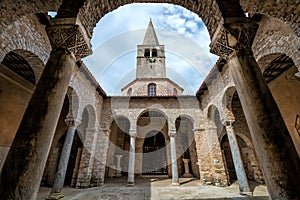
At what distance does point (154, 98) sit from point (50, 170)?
8.16 metres

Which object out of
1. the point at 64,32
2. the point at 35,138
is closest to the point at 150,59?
the point at 64,32

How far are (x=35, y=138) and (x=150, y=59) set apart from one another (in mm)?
21091

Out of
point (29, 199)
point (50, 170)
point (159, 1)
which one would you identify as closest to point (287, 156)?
point (29, 199)

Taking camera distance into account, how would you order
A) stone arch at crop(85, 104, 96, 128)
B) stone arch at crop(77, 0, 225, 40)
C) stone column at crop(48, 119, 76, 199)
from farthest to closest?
1. stone arch at crop(85, 104, 96, 128)
2. stone column at crop(48, 119, 76, 199)
3. stone arch at crop(77, 0, 225, 40)

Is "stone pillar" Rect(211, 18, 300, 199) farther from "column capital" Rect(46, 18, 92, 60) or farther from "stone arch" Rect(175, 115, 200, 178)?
"stone arch" Rect(175, 115, 200, 178)

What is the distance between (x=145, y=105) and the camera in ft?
34.8

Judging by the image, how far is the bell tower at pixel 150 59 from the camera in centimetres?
2017

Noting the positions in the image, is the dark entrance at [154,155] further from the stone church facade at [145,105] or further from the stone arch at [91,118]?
the stone arch at [91,118]

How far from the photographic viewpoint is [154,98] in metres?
10.7

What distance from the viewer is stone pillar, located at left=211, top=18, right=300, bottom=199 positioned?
1740 millimetres

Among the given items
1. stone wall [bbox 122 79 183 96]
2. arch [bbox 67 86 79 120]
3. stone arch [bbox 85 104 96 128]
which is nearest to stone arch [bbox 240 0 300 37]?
arch [bbox 67 86 79 120]

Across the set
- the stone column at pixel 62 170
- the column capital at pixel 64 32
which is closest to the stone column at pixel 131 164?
the stone column at pixel 62 170

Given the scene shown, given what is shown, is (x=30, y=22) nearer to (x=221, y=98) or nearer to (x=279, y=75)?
(x=221, y=98)

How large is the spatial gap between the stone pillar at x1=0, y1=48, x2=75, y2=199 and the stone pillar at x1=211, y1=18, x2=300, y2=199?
287 centimetres
